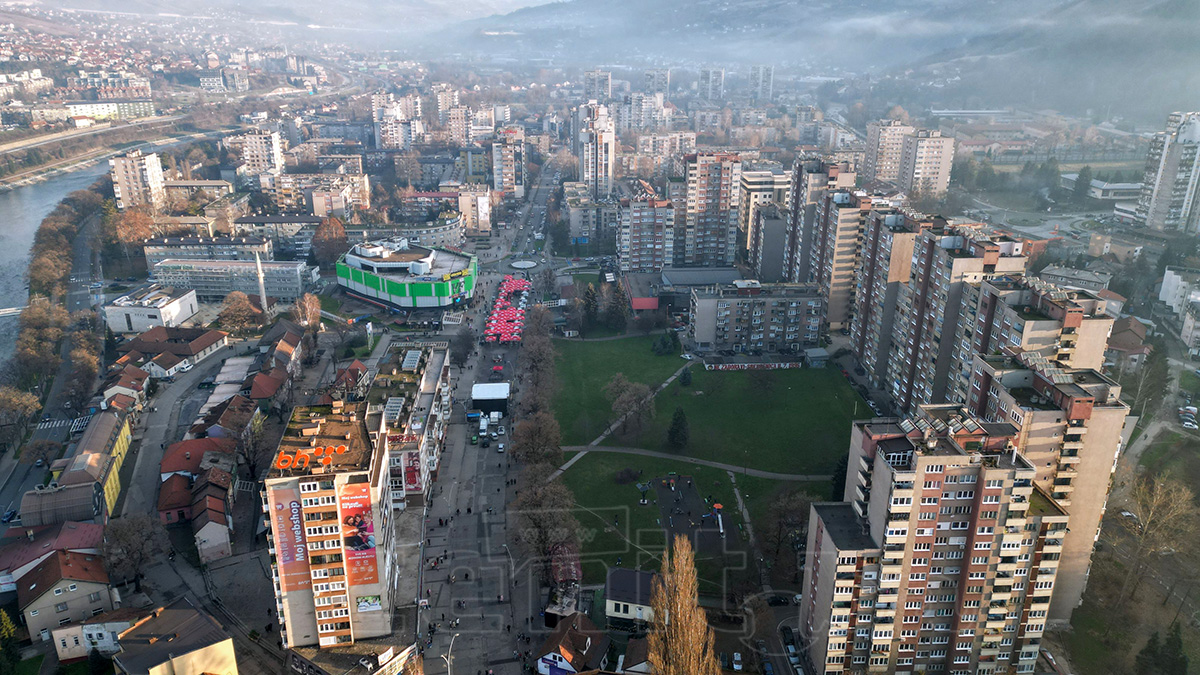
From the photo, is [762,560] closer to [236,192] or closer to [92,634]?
[92,634]

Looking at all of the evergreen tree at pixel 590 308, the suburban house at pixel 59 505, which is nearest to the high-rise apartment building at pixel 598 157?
the evergreen tree at pixel 590 308

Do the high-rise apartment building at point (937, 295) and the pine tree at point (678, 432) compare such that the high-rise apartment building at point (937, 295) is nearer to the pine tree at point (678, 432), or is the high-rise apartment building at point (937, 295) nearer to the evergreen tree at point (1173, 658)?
the pine tree at point (678, 432)

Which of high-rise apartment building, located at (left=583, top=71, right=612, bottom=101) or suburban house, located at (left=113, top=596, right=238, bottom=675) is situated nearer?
suburban house, located at (left=113, top=596, right=238, bottom=675)

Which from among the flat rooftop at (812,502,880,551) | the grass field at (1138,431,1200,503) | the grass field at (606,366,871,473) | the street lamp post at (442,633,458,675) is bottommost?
the street lamp post at (442,633,458,675)

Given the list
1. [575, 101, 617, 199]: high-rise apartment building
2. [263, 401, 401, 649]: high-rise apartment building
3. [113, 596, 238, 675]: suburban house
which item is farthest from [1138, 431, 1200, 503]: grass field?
[575, 101, 617, 199]: high-rise apartment building

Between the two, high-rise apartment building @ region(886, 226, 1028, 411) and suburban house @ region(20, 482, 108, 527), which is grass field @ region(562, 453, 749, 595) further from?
suburban house @ region(20, 482, 108, 527)

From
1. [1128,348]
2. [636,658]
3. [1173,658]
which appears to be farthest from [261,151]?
[1173,658]
